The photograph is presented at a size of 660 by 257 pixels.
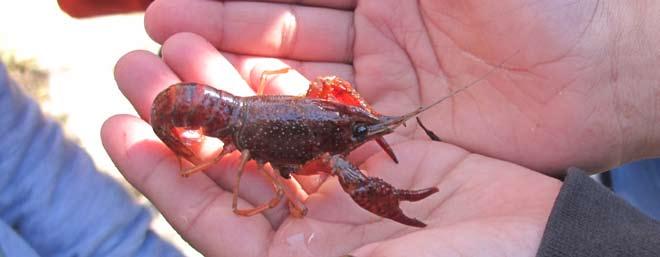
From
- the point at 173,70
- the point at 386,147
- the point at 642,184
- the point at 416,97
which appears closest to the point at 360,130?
the point at 386,147

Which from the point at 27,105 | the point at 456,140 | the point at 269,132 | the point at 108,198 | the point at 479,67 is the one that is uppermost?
the point at 479,67

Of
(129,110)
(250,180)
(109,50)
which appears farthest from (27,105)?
(109,50)

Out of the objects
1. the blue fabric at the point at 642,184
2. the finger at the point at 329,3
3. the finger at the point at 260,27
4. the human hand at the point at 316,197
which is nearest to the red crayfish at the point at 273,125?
the human hand at the point at 316,197

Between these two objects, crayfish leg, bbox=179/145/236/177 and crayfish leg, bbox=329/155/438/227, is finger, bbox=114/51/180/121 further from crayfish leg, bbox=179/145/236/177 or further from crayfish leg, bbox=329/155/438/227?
crayfish leg, bbox=329/155/438/227

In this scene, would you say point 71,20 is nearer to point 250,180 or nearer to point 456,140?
point 250,180

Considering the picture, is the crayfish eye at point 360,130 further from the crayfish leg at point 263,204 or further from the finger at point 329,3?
the finger at point 329,3

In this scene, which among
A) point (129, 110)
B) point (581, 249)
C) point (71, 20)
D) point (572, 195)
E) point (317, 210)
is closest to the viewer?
point (581, 249)

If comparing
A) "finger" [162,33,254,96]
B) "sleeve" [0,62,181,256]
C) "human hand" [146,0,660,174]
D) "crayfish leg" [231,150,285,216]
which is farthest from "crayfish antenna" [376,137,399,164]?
"sleeve" [0,62,181,256]

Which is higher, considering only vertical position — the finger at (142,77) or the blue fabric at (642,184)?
the blue fabric at (642,184)
